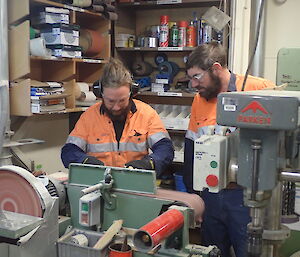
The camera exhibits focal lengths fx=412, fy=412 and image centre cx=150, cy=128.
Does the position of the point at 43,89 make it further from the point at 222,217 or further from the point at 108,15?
A: the point at 222,217

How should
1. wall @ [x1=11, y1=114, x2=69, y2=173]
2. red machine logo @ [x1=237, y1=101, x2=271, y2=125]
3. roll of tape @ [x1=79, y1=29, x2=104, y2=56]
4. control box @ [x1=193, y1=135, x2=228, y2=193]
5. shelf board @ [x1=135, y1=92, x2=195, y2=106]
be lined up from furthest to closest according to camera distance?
shelf board @ [x1=135, y1=92, x2=195, y2=106] < roll of tape @ [x1=79, y1=29, x2=104, y2=56] < wall @ [x1=11, y1=114, x2=69, y2=173] < control box @ [x1=193, y1=135, x2=228, y2=193] < red machine logo @ [x1=237, y1=101, x2=271, y2=125]

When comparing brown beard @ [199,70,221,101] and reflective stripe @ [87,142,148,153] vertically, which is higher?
brown beard @ [199,70,221,101]

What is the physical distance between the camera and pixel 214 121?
2078mm

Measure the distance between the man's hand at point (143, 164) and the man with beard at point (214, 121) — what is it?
314 millimetres

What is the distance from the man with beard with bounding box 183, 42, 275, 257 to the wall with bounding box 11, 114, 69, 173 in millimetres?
1332

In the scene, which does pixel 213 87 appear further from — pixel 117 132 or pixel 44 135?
pixel 44 135

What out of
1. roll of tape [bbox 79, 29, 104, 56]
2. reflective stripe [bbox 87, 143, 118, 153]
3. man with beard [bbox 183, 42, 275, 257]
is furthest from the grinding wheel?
roll of tape [bbox 79, 29, 104, 56]

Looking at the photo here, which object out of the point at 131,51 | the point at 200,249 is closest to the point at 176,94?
the point at 131,51

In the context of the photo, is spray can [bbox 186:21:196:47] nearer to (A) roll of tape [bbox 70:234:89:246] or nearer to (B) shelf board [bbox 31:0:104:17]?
(B) shelf board [bbox 31:0:104:17]

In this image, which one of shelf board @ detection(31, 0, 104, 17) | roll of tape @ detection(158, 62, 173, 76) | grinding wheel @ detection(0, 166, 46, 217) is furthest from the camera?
roll of tape @ detection(158, 62, 173, 76)

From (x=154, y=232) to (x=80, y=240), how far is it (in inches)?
14.9

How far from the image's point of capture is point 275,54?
3371 millimetres

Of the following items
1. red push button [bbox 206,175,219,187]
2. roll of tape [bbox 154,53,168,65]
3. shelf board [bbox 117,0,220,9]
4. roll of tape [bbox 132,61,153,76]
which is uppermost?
shelf board [bbox 117,0,220,9]

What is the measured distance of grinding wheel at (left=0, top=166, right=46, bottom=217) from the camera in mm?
1286
